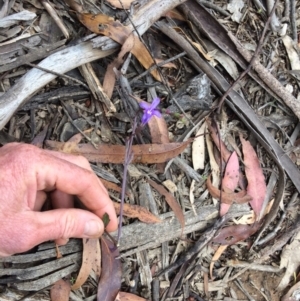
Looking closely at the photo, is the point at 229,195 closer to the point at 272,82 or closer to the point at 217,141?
the point at 217,141

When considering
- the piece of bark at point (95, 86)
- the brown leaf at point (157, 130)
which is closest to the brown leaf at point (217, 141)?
the brown leaf at point (157, 130)

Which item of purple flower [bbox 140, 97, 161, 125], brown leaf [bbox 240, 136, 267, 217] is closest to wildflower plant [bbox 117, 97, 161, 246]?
purple flower [bbox 140, 97, 161, 125]

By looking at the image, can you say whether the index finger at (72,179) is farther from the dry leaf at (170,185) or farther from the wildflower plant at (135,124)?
the dry leaf at (170,185)

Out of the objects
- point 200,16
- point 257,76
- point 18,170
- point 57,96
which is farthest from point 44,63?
point 257,76

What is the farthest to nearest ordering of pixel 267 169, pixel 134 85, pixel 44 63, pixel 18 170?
pixel 267 169, pixel 134 85, pixel 44 63, pixel 18 170

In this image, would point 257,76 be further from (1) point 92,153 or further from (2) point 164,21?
(1) point 92,153
